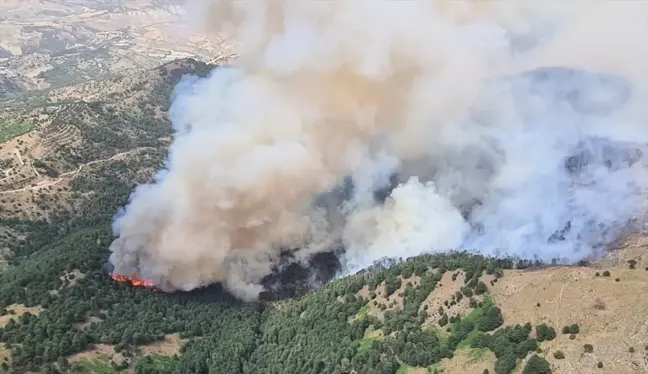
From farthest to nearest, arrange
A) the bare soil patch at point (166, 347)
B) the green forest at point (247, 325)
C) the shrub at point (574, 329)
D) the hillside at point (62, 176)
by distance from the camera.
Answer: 1. the hillside at point (62, 176)
2. the bare soil patch at point (166, 347)
3. the green forest at point (247, 325)
4. the shrub at point (574, 329)

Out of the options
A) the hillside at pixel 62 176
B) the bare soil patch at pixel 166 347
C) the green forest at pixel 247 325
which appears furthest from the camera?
the hillside at pixel 62 176

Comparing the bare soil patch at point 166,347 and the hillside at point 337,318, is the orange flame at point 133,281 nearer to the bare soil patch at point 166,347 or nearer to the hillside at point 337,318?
the hillside at point 337,318

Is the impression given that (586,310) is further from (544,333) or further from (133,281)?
(133,281)

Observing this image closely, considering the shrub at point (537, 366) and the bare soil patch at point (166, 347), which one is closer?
the shrub at point (537, 366)

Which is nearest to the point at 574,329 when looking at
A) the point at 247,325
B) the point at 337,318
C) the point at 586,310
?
the point at 586,310

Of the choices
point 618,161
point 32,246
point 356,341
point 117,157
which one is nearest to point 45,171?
point 117,157

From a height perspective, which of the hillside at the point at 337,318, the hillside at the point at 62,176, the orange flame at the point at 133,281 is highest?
the hillside at the point at 62,176

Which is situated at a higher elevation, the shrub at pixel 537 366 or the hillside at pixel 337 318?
the hillside at pixel 337 318

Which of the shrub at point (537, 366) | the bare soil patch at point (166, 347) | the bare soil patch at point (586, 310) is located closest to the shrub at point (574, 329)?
the bare soil patch at point (586, 310)
